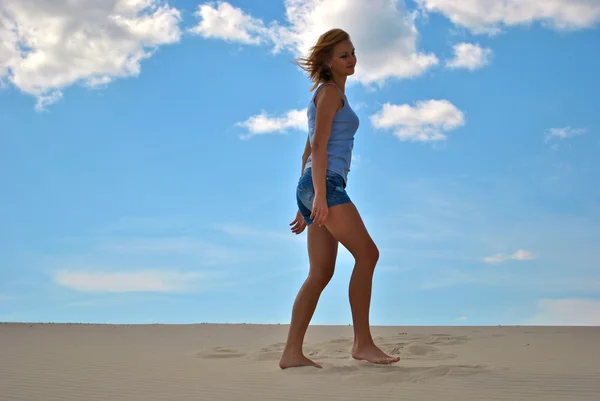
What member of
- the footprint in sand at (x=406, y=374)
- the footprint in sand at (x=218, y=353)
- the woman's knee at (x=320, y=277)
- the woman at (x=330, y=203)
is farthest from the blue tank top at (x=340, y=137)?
the footprint in sand at (x=218, y=353)

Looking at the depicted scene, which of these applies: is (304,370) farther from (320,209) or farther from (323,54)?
(323,54)

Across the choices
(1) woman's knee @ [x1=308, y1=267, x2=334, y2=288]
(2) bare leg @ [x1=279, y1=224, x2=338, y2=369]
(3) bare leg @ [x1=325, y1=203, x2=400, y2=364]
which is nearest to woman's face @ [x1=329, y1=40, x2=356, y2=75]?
(3) bare leg @ [x1=325, y1=203, x2=400, y2=364]

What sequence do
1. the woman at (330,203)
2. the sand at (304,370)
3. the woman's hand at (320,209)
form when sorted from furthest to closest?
the woman at (330,203) → the woman's hand at (320,209) → the sand at (304,370)

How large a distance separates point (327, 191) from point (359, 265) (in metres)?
0.61

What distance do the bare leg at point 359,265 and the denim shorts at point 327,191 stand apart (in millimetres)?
57

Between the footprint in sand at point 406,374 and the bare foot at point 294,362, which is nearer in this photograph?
the footprint in sand at point 406,374

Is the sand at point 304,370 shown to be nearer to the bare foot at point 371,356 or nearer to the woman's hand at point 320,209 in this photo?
the bare foot at point 371,356

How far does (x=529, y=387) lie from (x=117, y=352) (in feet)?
14.2

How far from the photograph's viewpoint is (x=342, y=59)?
4.77 meters

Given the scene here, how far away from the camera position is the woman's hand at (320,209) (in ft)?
14.3

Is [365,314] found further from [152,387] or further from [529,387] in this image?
[152,387]

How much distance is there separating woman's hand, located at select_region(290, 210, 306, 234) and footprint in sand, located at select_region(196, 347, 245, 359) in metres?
1.50

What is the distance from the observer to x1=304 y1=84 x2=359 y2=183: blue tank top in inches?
181

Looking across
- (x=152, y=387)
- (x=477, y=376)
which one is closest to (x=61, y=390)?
(x=152, y=387)
